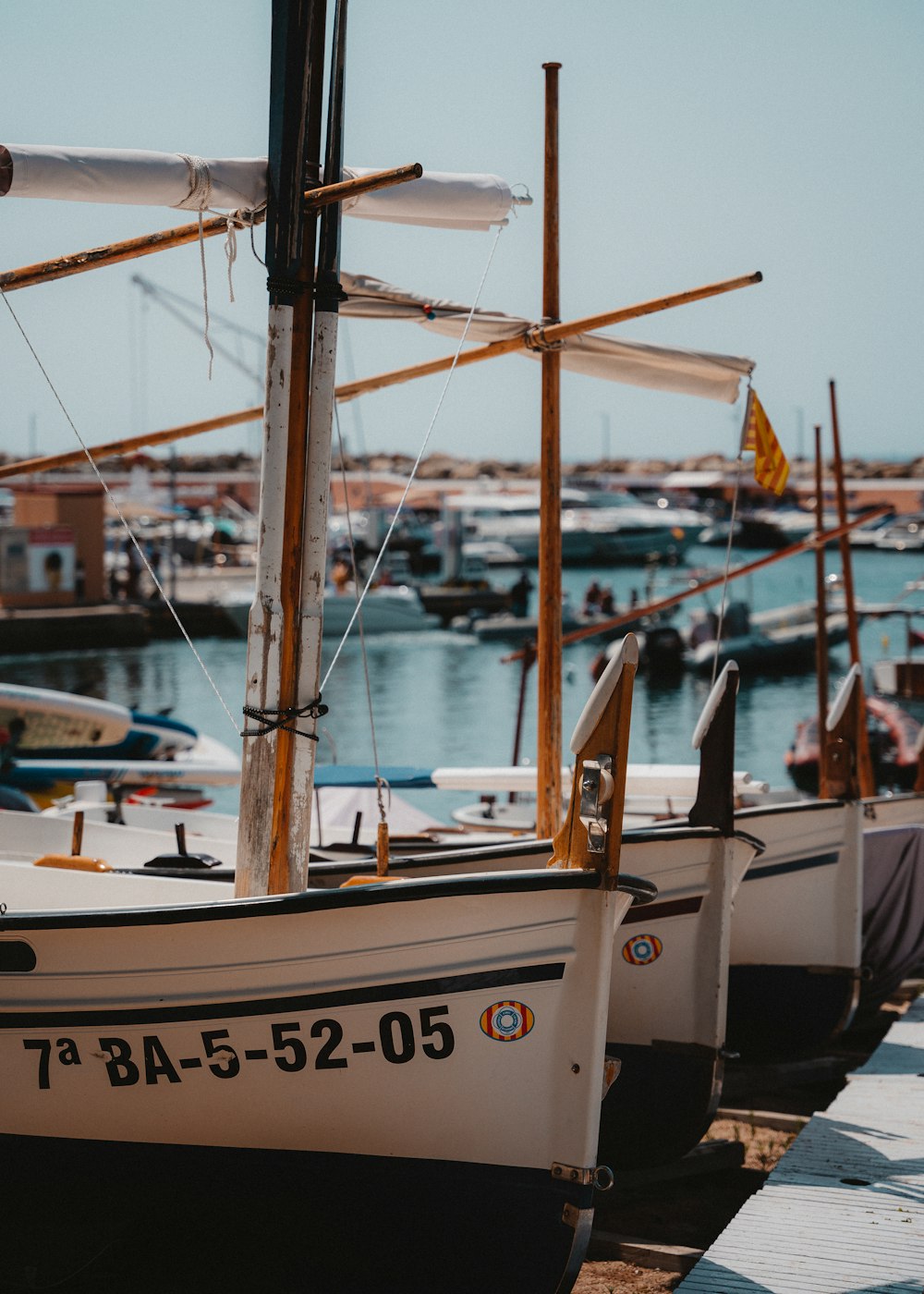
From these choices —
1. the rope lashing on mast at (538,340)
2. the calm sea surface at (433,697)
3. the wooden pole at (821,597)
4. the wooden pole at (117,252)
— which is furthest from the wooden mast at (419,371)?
the calm sea surface at (433,697)

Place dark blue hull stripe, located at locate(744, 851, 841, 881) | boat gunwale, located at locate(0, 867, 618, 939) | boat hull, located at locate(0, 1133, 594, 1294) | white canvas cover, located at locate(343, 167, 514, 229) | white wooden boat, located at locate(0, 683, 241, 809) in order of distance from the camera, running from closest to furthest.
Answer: boat gunwale, located at locate(0, 867, 618, 939)
boat hull, located at locate(0, 1133, 594, 1294)
white canvas cover, located at locate(343, 167, 514, 229)
dark blue hull stripe, located at locate(744, 851, 841, 881)
white wooden boat, located at locate(0, 683, 241, 809)

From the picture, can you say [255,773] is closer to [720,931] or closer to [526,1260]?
[526,1260]

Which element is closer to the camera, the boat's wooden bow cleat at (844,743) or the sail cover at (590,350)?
the sail cover at (590,350)

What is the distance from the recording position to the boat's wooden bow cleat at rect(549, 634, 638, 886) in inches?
235

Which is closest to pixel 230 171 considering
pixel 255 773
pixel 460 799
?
pixel 255 773

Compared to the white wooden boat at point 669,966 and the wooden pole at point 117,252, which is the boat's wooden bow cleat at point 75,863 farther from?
the wooden pole at point 117,252

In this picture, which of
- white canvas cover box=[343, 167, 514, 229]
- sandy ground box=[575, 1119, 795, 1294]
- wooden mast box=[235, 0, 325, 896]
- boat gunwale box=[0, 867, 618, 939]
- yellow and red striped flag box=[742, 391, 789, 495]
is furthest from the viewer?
yellow and red striped flag box=[742, 391, 789, 495]

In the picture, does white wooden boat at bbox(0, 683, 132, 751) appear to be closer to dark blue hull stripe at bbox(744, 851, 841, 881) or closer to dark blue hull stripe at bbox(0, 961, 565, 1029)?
dark blue hull stripe at bbox(744, 851, 841, 881)

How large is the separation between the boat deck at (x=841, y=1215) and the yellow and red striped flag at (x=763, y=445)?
441cm

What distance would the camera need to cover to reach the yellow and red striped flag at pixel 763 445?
34.9 ft

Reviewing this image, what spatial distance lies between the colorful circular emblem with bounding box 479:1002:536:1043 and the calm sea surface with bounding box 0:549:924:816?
2062cm

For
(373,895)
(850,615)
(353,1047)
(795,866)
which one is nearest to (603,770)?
(373,895)

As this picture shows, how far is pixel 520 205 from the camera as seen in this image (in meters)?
8.02

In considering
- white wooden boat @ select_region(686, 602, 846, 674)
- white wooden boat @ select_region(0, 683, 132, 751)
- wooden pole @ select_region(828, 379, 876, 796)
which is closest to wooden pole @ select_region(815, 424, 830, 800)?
wooden pole @ select_region(828, 379, 876, 796)
